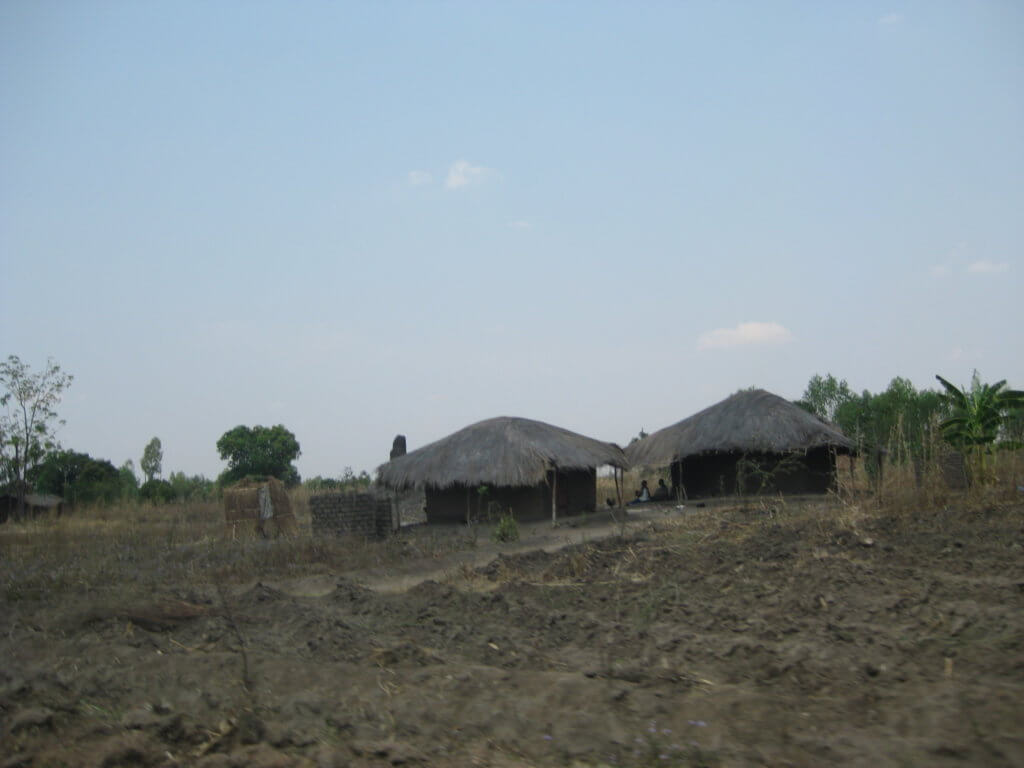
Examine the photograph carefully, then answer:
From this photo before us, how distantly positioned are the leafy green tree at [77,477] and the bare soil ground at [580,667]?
22881 millimetres

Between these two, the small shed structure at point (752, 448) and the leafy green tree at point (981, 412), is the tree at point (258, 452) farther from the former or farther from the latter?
the leafy green tree at point (981, 412)

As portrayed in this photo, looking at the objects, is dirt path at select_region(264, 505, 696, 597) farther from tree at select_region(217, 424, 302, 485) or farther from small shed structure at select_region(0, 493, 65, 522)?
tree at select_region(217, 424, 302, 485)

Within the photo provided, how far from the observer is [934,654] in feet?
16.4

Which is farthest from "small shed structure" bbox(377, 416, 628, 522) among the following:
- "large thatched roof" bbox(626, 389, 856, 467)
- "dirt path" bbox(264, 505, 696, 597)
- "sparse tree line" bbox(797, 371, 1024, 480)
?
"sparse tree line" bbox(797, 371, 1024, 480)

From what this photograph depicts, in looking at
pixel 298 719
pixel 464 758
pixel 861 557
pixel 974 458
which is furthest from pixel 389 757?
pixel 974 458

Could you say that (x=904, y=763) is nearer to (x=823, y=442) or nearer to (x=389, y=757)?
(x=389, y=757)

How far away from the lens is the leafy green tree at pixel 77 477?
29.6m

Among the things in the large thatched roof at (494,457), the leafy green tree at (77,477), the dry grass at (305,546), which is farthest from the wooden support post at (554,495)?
the leafy green tree at (77,477)

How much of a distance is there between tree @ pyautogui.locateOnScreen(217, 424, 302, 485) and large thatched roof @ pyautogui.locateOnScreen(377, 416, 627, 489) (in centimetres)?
1564

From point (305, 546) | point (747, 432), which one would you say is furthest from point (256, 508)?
point (747, 432)

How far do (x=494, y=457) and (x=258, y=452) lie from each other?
62.9 ft

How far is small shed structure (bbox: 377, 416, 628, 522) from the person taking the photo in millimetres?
17484

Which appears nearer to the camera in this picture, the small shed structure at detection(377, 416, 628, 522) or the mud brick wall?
the mud brick wall

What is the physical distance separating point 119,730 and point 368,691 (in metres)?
1.29
